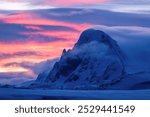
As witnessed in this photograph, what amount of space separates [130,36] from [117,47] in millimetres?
9128

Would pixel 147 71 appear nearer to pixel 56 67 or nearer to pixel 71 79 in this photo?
Answer: pixel 71 79

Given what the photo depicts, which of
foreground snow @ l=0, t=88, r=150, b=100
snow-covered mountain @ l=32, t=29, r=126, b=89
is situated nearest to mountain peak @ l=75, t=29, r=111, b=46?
snow-covered mountain @ l=32, t=29, r=126, b=89

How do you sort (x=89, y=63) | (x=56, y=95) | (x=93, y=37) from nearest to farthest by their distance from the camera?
(x=56, y=95) < (x=89, y=63) < (x=93, y=37)

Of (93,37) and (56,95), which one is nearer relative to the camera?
(56,95)

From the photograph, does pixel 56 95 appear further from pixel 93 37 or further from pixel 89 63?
pixel 93 37

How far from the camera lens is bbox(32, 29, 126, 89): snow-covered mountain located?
130250mm

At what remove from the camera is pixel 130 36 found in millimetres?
140625

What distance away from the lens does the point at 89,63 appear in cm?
14538

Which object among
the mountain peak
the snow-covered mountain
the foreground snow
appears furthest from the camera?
the mountain peak

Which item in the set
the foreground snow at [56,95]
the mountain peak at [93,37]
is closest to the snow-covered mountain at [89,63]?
the mountain peak at [93,37]

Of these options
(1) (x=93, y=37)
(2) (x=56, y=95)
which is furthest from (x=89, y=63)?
(2) (x=56, y=95)

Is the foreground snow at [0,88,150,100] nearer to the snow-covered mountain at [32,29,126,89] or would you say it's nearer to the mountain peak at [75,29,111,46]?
the snow-covered mountain at [32,29,126,89]

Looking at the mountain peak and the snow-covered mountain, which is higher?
the mountain peak

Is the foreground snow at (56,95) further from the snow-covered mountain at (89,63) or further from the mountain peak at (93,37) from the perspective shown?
the mountain peak at (93,37)
